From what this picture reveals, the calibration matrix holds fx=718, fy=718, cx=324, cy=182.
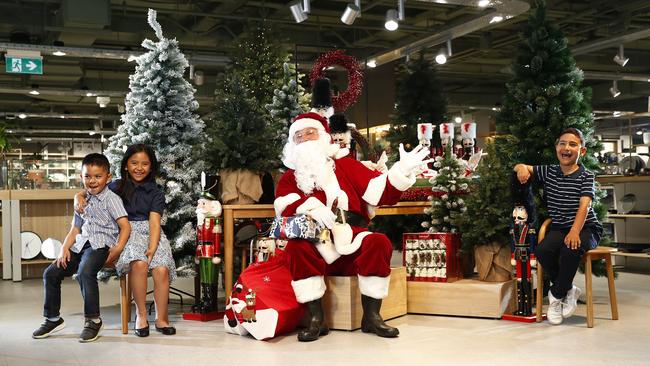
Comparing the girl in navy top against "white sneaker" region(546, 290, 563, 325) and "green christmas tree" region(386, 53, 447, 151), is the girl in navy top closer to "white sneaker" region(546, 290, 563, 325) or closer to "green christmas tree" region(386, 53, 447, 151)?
"white sneaker" region(546, 290, 563, 325)

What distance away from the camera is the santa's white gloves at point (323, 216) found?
4.39 meters

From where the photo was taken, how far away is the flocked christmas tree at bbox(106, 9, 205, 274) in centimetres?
551

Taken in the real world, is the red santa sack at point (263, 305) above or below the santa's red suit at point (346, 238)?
below

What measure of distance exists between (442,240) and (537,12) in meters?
1.97

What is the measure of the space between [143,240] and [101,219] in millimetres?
298

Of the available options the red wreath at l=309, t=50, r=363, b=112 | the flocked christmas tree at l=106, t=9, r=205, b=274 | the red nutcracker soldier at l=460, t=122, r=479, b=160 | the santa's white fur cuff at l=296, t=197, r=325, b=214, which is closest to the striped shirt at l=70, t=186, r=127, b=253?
the flocked christmas tree at l=106, t=9, r=205, b=274

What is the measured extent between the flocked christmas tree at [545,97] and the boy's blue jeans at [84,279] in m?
3.19

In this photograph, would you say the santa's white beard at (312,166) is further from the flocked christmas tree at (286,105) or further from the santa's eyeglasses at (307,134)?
the flocked christmas tree at (286,105)

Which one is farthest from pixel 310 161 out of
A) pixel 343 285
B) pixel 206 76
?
pixel 206 76

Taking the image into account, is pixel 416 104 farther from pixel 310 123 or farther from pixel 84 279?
pixel 84 279

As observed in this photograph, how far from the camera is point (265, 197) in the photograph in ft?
17.8

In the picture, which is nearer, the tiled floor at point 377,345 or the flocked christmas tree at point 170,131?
the tiled floor at point 377,345

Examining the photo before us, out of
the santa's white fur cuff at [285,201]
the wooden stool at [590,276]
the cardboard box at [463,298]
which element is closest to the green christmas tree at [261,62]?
the santa's white fur cuff at [285,201]

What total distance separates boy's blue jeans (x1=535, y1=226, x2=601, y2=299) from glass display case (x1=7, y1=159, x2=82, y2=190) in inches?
231
